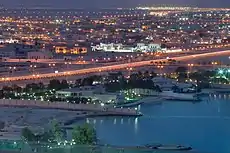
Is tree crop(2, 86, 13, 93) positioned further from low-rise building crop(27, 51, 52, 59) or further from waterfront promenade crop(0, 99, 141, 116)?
low-rise building crop(27, 51, 52, 59)

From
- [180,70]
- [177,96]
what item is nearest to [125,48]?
[180,70]

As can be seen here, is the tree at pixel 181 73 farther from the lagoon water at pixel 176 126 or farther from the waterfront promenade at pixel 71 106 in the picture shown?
the waterfront promenade at pixel 71 106

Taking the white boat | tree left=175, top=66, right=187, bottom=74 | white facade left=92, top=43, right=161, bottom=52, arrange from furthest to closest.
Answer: white facade left=92, top=43, right=161, bottom=52
tree left=175, top=66, right=187, bottom=74
the white boat

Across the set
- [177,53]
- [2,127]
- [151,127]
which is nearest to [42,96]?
[151,127]

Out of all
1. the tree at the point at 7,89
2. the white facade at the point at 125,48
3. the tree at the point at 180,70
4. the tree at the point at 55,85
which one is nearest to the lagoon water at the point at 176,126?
the tree at the point at 55,85

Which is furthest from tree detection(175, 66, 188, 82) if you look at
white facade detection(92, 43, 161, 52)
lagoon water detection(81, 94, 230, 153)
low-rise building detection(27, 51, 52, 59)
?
white facade detection(92, 43, 161, 52)

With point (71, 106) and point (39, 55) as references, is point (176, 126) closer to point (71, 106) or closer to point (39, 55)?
point (71, 106)

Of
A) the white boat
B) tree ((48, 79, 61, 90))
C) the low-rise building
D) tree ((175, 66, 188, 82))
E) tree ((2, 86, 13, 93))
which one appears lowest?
the white boat

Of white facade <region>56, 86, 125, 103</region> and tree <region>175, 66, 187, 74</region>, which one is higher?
tree <region>175, 66, 187, 74</region>
